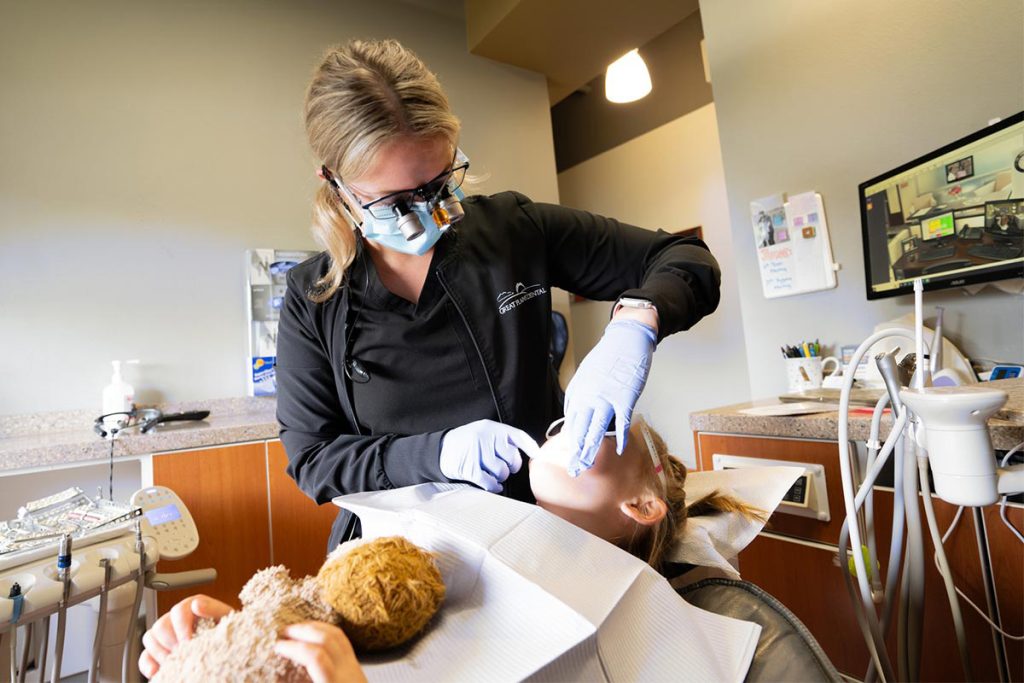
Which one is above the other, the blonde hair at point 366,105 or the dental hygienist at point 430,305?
the blonde hair at point 366,105

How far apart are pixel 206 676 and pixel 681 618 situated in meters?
0.53

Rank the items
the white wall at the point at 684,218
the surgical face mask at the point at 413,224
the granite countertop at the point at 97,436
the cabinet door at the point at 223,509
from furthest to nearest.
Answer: the white wall at the point at 684,218 → the cabinet door at the point at 223,509 → the granite countertop at the point at 97,436 → the surgical face mask at the point at 413,224

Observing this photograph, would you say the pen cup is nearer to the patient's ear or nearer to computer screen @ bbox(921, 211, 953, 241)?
computer screen @ bbox(921, 211, 953, 241)

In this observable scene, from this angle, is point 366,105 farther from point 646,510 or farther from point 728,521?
point 728,521

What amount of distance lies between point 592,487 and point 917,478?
544 millimetres

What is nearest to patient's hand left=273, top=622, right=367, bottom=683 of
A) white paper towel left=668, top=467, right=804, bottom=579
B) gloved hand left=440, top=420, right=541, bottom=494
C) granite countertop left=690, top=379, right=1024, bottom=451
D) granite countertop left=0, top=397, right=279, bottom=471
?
gloved hand left=440, top=420, right=541, bottom=494

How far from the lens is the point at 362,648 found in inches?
21.5

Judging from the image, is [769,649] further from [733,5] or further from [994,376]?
[733,5]

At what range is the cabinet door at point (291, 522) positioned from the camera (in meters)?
2.02

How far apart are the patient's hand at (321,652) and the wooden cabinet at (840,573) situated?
3.69 ft

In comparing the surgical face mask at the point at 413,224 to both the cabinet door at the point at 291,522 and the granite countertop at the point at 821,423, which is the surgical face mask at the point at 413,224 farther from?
the cabinet door at the point at 291,522

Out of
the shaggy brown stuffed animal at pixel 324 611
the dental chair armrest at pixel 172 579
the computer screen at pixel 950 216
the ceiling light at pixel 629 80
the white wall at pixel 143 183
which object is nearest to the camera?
the shaggy brown stuffed animal at pixel 324 611

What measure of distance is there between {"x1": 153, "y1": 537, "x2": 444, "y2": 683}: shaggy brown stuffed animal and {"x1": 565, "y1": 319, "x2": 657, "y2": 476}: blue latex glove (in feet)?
1.16

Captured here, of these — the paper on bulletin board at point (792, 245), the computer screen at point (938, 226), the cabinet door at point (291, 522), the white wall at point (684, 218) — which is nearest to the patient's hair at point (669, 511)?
the computer screen at point (938, 226)
